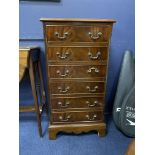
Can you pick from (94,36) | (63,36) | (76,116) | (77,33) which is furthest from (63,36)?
(76,116)

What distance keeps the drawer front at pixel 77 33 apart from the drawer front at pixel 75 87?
0.40m

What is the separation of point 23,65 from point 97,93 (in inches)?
28.8

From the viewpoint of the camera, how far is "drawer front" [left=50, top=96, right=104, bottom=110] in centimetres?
192

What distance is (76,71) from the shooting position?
6.05 ft

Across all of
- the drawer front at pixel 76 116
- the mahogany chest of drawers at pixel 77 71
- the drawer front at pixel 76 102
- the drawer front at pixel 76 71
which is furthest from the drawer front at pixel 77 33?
the drawer front at pixel 76 116

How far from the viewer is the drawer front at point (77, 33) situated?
5.61 feet

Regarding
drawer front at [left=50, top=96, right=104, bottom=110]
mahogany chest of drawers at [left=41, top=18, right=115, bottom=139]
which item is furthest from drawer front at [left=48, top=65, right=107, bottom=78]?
drawer front at [left=50, top=96, right=104, bottom=110]

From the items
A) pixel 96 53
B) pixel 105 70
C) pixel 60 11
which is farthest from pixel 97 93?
pixel 60 11

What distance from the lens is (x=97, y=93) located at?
6.34 feet

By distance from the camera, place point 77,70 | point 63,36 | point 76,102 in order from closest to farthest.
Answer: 1. point 63,36
2. point 77,70
3. point 76,102

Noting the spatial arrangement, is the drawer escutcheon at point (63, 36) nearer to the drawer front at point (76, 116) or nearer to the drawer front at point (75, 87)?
the drawer front at point (75, 87)

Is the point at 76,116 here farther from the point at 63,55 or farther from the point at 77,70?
the point at 63,55

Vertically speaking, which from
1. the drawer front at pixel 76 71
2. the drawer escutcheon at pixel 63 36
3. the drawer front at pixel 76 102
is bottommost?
the drawer front at pixel 76 102
